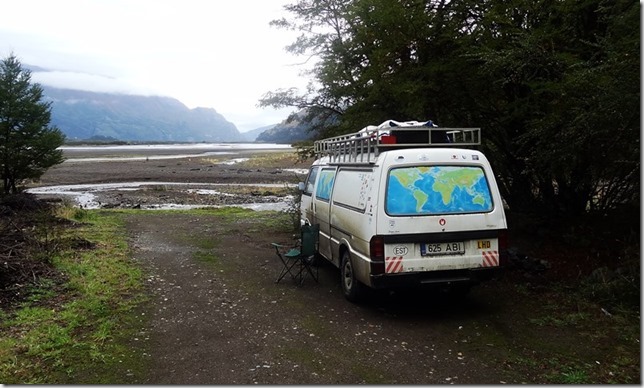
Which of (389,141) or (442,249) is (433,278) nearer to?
(442,249)

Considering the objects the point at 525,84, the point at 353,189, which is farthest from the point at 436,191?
the point at 525,84

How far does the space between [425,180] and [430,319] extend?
6.00 feet

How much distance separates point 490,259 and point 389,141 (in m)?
2.07

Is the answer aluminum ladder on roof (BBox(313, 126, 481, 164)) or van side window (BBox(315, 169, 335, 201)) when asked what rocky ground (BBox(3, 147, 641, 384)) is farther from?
aluminum ladder on roof (BBox(313, 126, 481, 164))

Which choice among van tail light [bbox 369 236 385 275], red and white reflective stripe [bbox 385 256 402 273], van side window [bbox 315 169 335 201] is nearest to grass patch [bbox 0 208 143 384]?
van tail light [bbox 369 236 385 275]

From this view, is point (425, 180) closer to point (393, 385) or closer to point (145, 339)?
point (393, 385)

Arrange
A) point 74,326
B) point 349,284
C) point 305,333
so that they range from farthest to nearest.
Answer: point 349,284, point 74,326, point 305,333

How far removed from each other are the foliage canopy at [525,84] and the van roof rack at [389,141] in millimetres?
1584

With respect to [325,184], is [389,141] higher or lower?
higher

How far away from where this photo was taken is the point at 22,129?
1877 cm

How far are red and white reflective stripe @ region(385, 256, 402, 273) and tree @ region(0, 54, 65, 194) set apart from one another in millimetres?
17219

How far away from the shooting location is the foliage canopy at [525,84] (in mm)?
7145

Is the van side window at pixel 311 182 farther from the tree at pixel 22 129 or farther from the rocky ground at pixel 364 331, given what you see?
the tree at pixel 22 129

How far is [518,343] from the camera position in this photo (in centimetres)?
575
